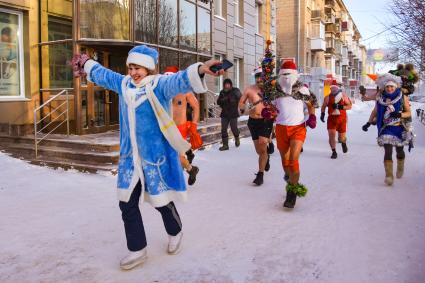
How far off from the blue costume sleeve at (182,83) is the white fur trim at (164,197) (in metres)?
0.81

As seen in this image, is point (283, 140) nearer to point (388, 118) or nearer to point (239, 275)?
point (388, 118)

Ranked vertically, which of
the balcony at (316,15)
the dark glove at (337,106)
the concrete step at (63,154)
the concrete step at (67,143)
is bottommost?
the concrete step at (63,154)

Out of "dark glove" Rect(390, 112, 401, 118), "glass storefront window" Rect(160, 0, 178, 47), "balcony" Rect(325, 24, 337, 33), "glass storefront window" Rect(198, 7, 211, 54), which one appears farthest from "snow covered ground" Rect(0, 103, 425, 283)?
"balcony" Rect(325, 24, 337, 33)

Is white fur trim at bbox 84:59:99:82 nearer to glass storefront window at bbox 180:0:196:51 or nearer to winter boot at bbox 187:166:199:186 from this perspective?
winter boot at bbox 187:166:199:186

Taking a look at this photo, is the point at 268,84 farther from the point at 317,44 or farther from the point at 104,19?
the point at 317,44

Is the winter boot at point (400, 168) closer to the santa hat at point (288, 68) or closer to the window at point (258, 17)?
the santa hat at point (288, 68)

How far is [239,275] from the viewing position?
349cm

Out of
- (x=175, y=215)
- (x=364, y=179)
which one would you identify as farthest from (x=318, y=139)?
(x=175, y=215)

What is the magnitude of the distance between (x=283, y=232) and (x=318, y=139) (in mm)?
9586

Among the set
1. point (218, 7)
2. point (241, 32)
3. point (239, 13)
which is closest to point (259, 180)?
point (218, 7)

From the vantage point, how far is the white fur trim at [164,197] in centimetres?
372

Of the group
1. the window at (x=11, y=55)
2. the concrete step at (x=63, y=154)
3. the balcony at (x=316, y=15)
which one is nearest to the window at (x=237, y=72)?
the window at (x=11, y=55)

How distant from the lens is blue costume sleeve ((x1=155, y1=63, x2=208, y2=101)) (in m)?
3.37

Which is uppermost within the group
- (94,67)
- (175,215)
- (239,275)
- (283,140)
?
(94,67)
